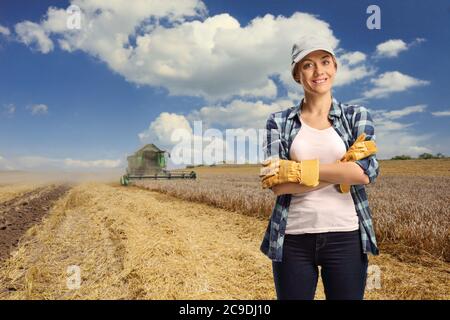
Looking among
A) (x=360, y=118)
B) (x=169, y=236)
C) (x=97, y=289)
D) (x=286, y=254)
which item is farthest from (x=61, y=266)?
(x=360, y=118)

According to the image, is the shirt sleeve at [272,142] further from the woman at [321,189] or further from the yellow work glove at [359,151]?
the yellow work glove at [359,151]

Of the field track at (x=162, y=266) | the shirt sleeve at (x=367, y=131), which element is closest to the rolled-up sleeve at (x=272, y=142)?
the shirt sleeve at (x=367, y=131)

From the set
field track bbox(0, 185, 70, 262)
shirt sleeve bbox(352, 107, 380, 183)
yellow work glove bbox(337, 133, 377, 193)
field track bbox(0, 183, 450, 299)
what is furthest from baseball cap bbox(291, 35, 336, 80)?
field track bbox(0, 185, 70, 262)

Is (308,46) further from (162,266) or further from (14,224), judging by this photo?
(14,224)

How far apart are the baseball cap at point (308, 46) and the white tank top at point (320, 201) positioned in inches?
15.4

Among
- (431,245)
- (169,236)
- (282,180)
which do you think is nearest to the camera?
(282,180)

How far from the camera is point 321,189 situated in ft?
6.81

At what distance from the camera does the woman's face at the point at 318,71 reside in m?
2.06

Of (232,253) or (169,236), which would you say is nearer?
(232,253)

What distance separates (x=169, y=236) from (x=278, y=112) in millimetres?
6228

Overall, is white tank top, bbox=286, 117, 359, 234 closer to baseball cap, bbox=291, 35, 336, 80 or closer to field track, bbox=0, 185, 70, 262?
baseball cap, bbox=291, 35, 336, 80

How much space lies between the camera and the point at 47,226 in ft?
36.0
